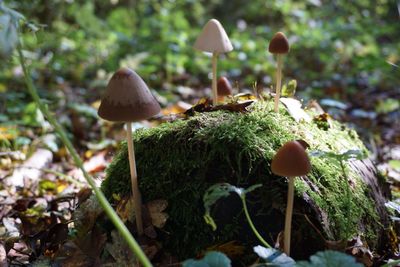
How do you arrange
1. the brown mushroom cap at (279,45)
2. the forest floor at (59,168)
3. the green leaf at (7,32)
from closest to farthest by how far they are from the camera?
the green leaf at (7,32)
the brown mushroom cap at (279,45)
the forest floor at (59,168)

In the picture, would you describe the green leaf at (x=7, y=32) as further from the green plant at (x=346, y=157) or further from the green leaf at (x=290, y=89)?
the green leaf at (x=290, y=89)

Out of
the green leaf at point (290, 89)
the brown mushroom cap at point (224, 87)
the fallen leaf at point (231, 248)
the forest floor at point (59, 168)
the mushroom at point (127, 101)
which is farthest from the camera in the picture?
the green leaf at point (290, 89)

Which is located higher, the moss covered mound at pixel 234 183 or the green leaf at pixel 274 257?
the moss covered mound at pixel 234 183

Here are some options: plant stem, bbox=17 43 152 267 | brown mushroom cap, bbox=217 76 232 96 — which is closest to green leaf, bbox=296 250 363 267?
plant stem, bbox=17 43 152 267

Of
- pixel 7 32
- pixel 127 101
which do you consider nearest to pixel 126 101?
pixel 127 101

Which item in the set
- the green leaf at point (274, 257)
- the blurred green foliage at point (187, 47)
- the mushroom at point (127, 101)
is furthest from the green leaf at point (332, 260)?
the blurred green foliage at point (187, 47)

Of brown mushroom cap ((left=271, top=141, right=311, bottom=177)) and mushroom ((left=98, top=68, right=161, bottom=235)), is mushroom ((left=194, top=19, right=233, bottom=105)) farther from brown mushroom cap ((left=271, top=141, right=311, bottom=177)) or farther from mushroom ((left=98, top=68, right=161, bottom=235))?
brown mushroom cap ((left=271, top=141, right=311, bottom=177))

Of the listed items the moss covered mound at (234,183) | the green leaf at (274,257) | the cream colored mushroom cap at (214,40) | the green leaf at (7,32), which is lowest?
the green leaf at (274,257)

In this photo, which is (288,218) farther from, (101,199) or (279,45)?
(279,45)
